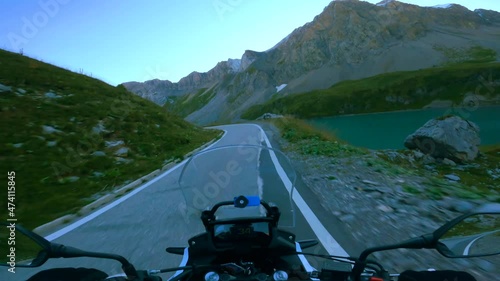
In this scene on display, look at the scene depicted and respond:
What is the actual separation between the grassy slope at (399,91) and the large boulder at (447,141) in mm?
92371

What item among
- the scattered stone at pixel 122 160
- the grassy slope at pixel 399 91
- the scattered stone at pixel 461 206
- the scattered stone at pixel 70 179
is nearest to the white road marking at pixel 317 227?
the scattered stone at pixel 461 206

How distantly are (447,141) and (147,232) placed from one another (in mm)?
26212

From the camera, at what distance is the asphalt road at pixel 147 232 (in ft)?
16.5

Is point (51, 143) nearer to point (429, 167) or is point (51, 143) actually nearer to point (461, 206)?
point (461, 206)

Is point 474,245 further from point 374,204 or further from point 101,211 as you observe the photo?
point 101,211

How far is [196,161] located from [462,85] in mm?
150858

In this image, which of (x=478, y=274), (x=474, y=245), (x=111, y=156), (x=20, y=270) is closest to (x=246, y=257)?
(x=474, y=245)

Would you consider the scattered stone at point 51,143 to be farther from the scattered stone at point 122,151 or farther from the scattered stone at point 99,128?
the scattered stone at point 99,128

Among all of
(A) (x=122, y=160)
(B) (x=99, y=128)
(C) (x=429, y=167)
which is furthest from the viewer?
(C) (x=429, y=167)

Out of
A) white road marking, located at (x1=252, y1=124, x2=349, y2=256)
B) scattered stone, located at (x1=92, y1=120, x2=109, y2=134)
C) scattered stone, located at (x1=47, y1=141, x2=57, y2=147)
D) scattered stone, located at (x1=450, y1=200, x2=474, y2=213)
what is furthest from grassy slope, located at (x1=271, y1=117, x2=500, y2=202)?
scattered stone, located at (x1=47, y1=141, x2=57, y2=147)

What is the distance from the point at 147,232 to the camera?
641 centimetres

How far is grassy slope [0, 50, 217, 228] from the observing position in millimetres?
9945

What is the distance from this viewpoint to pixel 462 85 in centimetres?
13362

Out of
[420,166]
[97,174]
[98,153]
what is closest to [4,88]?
[98,153]
